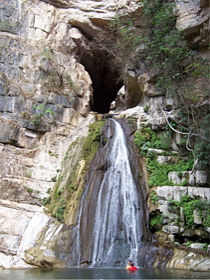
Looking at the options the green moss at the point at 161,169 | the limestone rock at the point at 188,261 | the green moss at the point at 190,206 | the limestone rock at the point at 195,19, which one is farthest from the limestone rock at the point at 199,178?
the limestone rock at the point at 195,19

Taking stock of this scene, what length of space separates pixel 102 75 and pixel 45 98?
939 cm

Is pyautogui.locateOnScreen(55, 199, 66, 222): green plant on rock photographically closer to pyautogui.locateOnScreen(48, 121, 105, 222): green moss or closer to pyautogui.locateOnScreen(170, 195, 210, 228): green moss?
pyautogui.locateOnScreen(48, 121, 105, 222): green moss

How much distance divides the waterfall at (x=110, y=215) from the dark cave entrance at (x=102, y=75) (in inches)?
336

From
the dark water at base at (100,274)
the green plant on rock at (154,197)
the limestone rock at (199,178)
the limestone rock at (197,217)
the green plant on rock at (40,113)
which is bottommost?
the dark water at base at (100,274)

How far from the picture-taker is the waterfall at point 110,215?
9.55 m

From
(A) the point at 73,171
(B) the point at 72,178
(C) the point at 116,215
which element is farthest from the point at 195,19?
(C) the point at 116,215

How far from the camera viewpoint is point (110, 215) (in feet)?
33.9

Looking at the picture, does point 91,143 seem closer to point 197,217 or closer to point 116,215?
point 116,215

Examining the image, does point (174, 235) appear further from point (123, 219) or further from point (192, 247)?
point (123, 219)

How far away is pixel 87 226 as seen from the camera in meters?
10.2

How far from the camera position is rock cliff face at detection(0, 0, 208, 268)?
10.9m

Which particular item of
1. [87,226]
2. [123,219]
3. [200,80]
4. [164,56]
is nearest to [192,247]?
[123,219]

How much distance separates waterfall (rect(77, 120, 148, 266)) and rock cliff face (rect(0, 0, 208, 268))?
83cm

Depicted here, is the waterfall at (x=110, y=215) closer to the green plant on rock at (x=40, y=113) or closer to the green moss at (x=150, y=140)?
the green moss at (x=150, y=140)
